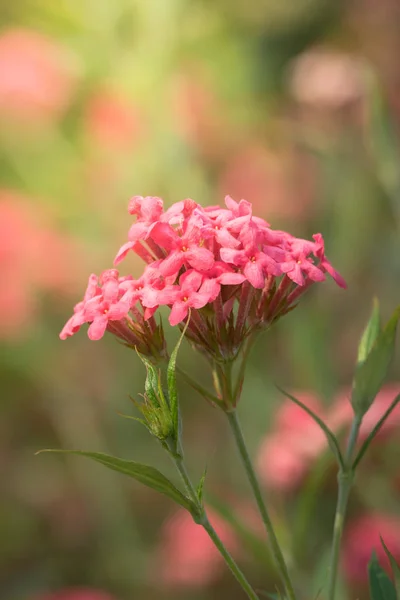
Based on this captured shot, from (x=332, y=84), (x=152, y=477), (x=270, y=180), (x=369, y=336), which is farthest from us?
(x=270, y=180)

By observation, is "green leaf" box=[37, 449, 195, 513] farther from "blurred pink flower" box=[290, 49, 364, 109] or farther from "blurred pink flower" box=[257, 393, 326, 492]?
"blurred pink flower" box=[290, 49, 364, 109]

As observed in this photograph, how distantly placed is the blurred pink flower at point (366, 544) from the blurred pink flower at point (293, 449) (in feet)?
0.45

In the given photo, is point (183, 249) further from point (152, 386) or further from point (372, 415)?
point (372, 415)

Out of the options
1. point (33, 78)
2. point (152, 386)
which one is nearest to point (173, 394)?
point (152, 386)

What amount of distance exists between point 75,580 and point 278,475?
77 cm

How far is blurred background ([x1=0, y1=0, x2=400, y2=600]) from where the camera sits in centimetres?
155

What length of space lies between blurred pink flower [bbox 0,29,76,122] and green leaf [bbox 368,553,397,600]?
69.3 inches

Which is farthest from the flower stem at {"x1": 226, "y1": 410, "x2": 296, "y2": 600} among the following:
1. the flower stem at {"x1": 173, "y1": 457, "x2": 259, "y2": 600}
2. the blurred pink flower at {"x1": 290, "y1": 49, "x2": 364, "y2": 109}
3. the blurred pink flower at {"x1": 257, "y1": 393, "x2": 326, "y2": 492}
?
the blurred pink flower at {"x1": 290, "y1": 49, "x2": 364, "y2": 109}

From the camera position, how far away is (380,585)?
0.73 metres

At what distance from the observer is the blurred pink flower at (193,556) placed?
63.8 inches

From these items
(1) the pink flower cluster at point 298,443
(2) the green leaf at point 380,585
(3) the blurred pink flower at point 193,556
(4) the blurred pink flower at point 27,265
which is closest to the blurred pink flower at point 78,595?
(3) the blurred pink flower at point 193,556

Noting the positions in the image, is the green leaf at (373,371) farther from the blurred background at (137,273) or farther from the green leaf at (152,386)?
the blurred background at (137,273)

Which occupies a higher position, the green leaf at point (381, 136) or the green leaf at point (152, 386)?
the green leaf at point (381, 136)

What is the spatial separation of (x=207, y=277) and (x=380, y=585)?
325 mm
